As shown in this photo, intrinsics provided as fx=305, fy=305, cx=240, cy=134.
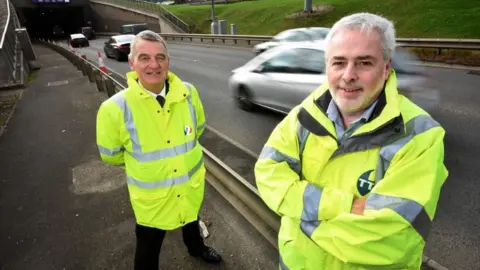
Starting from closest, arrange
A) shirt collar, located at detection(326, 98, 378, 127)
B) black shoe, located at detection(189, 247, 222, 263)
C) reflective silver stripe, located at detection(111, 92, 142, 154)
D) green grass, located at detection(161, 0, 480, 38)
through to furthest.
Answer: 1. shirt collar, located at detection(326, 98, 378, 127)
2. reflective silver stripe, located at detection(111, 92, 142, 154)
3. black shoe, located at detection(189, 247, 222, 263)
4. green grass, located at detection(161, 0, 480, 38)

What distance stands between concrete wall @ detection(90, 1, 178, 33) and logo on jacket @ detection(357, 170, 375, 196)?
38202 mm

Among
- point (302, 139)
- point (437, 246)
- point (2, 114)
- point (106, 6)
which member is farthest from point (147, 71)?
point (106, 6)

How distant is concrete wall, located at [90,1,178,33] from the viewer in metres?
39.9

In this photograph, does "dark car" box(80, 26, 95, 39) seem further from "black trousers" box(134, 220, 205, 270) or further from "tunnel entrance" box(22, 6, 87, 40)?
"black trousers" box(134, 220, 205, 270)

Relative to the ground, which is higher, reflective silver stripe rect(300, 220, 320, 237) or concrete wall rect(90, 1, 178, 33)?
concrete wall rect(90, 1, 178, 33)

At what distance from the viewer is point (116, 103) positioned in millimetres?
2365

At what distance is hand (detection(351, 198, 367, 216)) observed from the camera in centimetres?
149

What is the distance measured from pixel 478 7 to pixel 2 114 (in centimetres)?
2043

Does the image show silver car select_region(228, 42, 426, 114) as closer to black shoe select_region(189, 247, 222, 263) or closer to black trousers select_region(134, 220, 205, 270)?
black shoe select_region(189, 247, 222, 263)

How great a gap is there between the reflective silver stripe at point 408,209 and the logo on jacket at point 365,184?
0.41 ft

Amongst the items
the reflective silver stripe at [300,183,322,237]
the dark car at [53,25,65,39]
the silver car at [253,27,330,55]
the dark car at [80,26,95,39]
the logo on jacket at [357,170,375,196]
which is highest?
the dark car at [53,25,65,39]

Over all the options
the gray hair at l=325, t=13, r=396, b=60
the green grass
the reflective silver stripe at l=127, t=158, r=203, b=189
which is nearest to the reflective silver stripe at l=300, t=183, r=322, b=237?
the gray hair at l=325, t=13, r=396, b=60

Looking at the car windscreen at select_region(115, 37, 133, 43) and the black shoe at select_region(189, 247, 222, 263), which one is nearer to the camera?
the black shoe at select_region(189, 247, 222, 263)

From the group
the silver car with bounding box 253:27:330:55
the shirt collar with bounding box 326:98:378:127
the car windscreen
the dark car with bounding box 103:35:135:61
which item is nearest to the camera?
the shirt collar with bounding box 326:98:378:127
